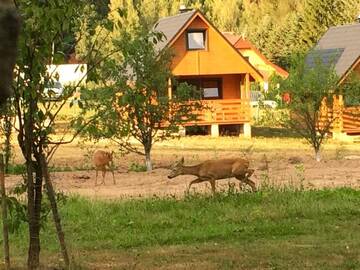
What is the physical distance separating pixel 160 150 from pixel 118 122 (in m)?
10.0

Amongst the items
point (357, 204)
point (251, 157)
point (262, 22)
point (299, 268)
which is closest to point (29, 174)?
point (299, 268)

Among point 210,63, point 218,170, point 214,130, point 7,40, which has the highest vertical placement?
point 210,63

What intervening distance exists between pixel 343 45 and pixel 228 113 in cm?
708

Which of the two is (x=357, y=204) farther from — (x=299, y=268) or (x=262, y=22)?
(x=262, y=22)

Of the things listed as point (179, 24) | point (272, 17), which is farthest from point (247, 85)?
point (272, 17)

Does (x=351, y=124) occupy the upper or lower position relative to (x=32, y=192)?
upper

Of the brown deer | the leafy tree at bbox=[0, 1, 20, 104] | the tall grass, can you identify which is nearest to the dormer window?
the brown deer

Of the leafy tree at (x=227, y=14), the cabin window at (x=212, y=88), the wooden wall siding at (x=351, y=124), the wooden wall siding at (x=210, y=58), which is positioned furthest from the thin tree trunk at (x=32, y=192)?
the leafy tree at (x=227, y=14)

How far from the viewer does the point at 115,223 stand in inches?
400

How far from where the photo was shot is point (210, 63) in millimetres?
36844

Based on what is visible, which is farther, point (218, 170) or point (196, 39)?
point (196, 39)

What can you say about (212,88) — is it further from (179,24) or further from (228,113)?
(179,24)

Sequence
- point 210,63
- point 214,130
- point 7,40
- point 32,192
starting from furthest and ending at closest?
point 210,63
point 214,130
point 32,192
point 7,40

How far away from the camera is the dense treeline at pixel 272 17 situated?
56812mm
